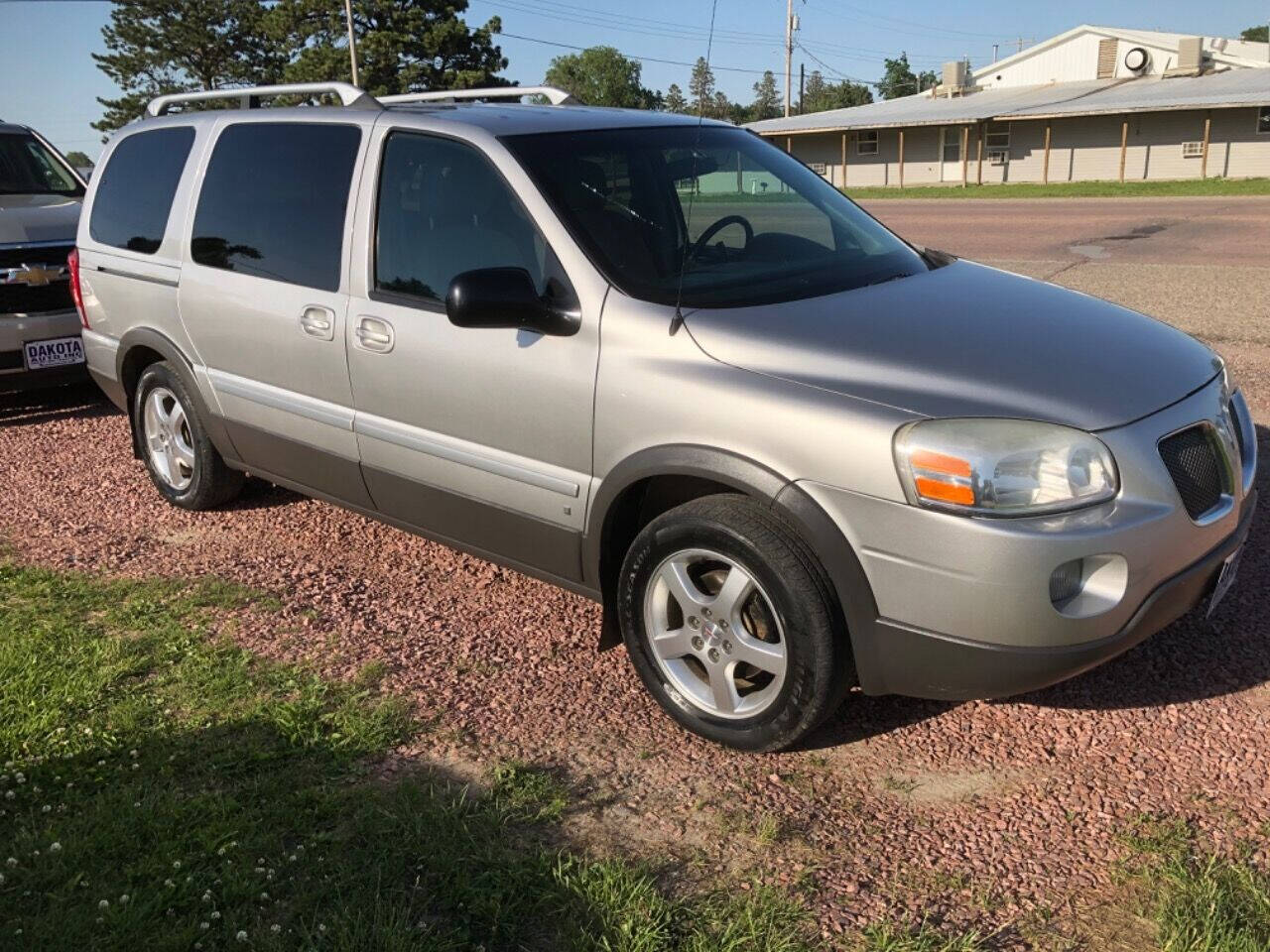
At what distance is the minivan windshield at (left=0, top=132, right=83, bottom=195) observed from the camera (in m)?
8.73

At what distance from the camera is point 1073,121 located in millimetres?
40312

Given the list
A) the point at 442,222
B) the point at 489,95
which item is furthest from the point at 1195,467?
the point at 489,95

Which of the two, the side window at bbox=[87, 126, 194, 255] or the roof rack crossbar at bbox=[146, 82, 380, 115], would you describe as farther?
the side window at bbox=[87, 126, 194, 255]

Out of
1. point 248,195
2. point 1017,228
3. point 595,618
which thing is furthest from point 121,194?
point 1017,228

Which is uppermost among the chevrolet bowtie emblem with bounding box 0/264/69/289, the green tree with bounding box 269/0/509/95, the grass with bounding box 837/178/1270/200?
the green tree with bounding box 269/0/509/95

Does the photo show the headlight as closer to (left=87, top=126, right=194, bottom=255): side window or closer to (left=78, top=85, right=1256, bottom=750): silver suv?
(left=78, top=85, right=1256, bottom=750): silver suv

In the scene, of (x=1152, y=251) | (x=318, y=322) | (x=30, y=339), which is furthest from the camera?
(x=1152, y=251)

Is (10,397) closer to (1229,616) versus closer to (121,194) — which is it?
(121,194)

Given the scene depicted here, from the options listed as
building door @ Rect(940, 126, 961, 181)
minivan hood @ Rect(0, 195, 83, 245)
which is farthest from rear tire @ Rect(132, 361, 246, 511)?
building door @ Rect(940, 126, 961, 181)

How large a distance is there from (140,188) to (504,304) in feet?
10.3

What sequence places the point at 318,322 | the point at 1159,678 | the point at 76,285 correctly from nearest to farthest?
the point at 1159,678, the point at 318,322, the point at 76,285

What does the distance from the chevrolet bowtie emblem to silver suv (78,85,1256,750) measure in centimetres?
285

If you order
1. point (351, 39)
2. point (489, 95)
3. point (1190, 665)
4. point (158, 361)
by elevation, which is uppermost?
point (351, 39)

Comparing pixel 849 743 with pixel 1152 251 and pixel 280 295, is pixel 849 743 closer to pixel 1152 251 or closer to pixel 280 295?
pixel 280 295
